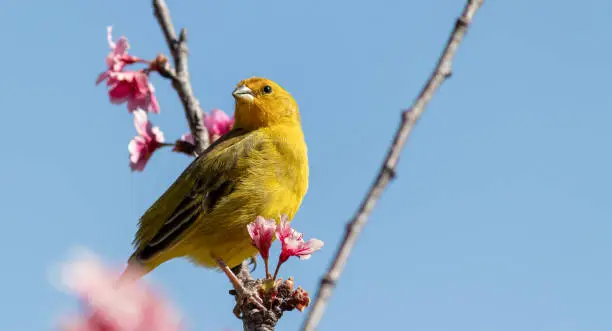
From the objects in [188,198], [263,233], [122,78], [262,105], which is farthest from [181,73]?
[263,233]

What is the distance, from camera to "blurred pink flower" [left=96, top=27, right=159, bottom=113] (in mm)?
5914

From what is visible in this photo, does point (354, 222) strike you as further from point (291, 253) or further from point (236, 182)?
point (236, 182)

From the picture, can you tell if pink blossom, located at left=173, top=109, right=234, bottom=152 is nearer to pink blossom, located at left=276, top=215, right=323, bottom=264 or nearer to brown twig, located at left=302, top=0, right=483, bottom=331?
pink blossom, located at left=276, top=215, right=323, bottom=264

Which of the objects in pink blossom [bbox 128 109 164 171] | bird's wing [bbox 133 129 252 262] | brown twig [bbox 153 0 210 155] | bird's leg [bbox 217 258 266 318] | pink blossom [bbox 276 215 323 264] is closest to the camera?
pink blossom [bbox 276 215 323 264]

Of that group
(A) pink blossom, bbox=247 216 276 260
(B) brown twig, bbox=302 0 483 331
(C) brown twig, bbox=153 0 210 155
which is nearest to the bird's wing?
(C) brown twig, bbox=153 0 210 155

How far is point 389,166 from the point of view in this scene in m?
1.56

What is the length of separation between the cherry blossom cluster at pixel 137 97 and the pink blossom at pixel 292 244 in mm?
2101

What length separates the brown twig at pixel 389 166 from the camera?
58.2 inches

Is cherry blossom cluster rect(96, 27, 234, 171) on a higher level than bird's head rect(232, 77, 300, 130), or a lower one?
lower

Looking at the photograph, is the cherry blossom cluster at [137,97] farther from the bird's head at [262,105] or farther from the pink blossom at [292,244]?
the pink blossom at [292,244]

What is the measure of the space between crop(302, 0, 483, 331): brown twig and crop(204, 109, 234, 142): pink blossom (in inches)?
213

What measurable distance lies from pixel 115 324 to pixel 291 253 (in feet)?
9.63

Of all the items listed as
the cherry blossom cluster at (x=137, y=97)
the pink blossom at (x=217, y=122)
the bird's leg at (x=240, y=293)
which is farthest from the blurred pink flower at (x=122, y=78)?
the bird's leg at (x=240, y=293)

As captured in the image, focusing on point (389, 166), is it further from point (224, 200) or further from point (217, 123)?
point (217, 123)
